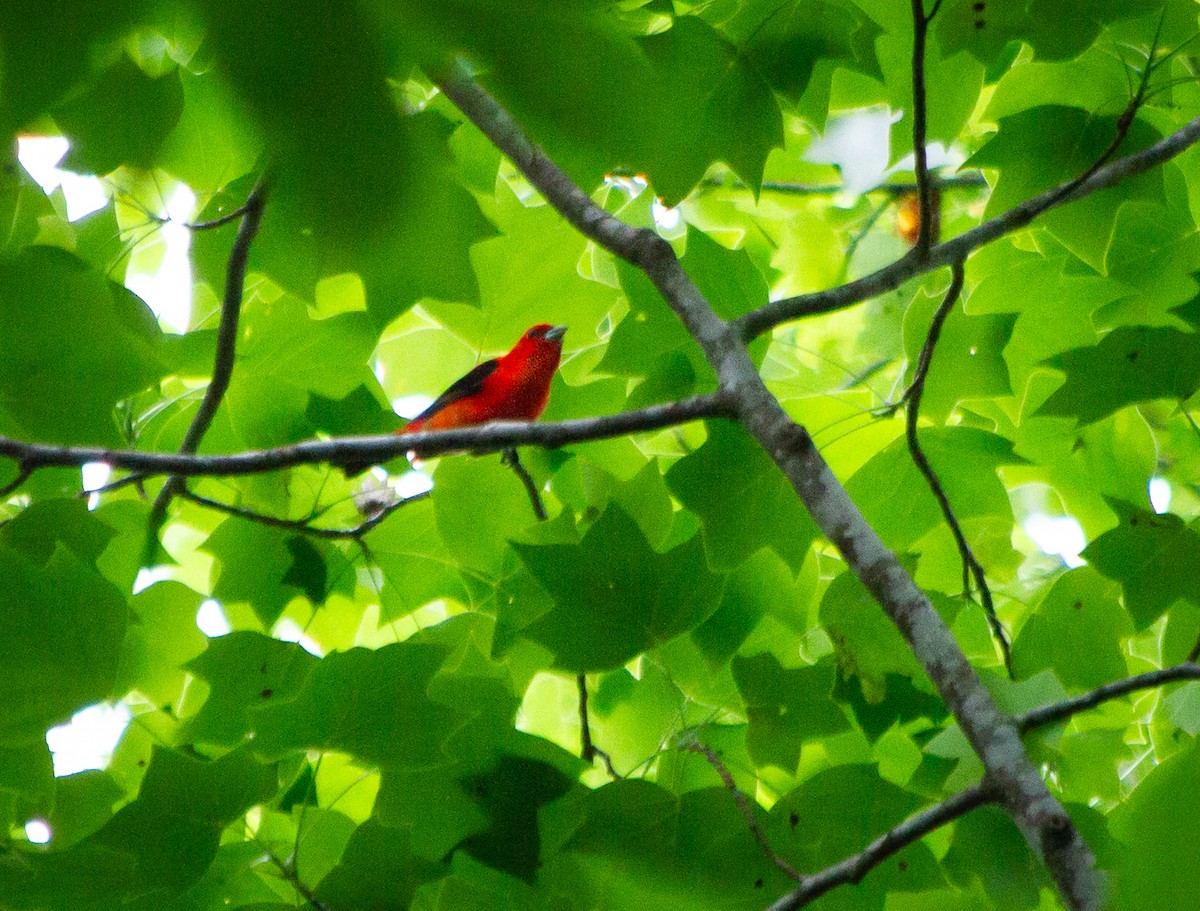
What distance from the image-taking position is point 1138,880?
713 mm

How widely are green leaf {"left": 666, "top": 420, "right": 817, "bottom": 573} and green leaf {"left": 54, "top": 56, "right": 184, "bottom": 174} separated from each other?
1227 millimetres

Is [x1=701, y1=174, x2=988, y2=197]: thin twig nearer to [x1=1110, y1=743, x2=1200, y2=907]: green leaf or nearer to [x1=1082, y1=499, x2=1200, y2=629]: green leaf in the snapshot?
[x1=1082, y1=499, x2=1200, y2=629]: green leaf

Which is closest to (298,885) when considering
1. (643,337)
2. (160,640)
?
(160,640)

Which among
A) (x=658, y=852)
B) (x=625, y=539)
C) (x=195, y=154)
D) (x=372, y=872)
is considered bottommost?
(x=658, y=852)

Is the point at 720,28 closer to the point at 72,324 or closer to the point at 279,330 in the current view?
the point at 279,330

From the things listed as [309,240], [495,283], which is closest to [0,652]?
[495,283]

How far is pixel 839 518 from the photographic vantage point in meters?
1.82

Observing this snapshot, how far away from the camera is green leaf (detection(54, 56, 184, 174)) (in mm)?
1619

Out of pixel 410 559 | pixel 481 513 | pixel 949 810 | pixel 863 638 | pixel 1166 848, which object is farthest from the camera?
pixel 410 559

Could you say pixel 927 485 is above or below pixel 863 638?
above

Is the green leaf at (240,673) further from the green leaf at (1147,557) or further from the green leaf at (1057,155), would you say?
the green leaf at (1057,155)

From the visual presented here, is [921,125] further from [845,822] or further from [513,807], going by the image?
[513,807]

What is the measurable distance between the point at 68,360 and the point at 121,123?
2.24 feet

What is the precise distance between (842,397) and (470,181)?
1.15 meters
